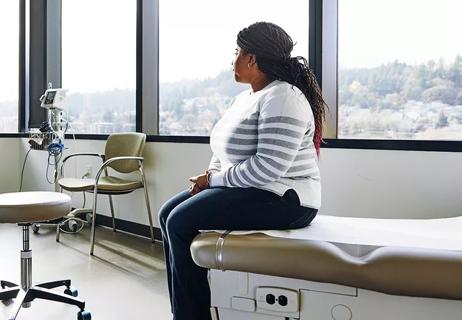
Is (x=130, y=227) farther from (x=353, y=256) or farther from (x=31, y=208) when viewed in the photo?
(x=353, y=256)

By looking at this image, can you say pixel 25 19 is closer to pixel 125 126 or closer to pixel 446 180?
pixel 125 126

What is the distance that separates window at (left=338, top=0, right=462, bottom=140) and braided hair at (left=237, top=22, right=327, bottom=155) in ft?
2.92

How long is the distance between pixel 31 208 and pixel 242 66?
3.67 ft

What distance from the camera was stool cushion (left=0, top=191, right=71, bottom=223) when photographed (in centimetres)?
200

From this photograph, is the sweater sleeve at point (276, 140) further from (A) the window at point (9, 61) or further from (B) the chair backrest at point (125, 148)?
(A) the window at point (9, 61)

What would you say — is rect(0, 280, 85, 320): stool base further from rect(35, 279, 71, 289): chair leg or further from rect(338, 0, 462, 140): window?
rect(338, 0, 462, 140): window

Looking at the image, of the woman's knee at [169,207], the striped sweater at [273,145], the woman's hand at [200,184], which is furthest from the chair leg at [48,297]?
the striped sweater at [273,145]

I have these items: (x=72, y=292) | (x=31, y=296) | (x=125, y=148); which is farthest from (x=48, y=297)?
(x=125, y=148)

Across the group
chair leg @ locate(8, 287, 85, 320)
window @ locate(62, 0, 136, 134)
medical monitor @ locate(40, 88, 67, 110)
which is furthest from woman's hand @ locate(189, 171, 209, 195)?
medical monitor @ locate(40, 88, 67, 110)

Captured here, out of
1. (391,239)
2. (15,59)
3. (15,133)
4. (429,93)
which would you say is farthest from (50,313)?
(15,59)

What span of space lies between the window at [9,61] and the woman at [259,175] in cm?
437

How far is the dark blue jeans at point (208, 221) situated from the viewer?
1612mm

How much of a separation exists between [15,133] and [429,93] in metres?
4.53

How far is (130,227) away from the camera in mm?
3873
